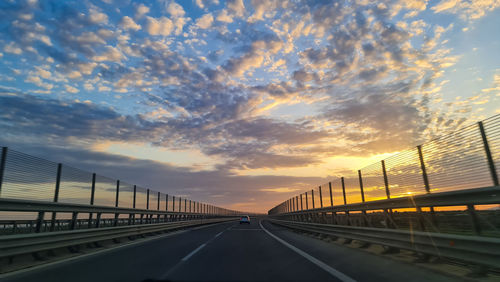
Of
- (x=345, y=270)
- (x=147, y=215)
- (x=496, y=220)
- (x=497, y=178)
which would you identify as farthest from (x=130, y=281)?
(x=147, y=215)

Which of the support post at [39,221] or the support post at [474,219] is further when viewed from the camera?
the support post at [39,221]

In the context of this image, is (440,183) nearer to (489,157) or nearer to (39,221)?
(489,157)

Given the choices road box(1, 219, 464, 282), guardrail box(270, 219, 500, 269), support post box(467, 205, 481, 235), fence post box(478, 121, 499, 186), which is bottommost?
road box(1, 219, 464, 282)

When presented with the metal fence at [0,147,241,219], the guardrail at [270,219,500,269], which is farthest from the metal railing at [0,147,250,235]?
the guardrail at [270,219,500,269]

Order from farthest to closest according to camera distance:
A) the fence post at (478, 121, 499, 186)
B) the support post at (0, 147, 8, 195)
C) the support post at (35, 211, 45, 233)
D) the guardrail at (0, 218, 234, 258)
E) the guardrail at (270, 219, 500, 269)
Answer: the support post at (35, 211, 45, 233) < the support post at (0, 147, 8, 195) < the guardrail at (0, 218, 234, 258) < the fence post at (478, 121, 499, 186) < the guardrail at (270, 219, 500, 269)

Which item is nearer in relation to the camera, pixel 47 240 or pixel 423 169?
pixel 47 240

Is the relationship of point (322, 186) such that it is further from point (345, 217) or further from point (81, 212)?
point (81, 212)

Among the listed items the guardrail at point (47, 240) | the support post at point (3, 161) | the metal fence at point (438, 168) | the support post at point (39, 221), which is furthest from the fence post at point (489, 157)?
the support post at point (3, 161)

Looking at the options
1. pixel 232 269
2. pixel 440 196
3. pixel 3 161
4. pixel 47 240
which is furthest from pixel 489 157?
pixel 3 161

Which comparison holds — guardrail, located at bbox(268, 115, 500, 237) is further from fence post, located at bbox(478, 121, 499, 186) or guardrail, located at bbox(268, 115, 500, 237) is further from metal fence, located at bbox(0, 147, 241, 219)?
metal fence, located at bbox(0, 147, 241, 219)

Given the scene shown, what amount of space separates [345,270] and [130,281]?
4498 millimetres

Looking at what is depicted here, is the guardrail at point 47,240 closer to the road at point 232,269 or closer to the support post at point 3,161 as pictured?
the road at point 232,269

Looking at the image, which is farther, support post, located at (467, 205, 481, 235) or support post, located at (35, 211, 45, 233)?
support post, located at (35, 211, 45, 233)

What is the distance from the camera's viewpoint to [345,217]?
14500 millimetres
